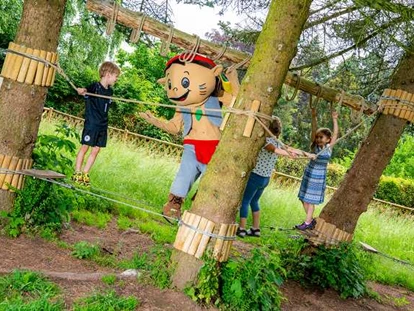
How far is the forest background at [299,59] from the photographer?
181 inches

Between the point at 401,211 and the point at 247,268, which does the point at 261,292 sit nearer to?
the point at 247,268

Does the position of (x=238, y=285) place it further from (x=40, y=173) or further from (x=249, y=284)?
(x=40, y=173)

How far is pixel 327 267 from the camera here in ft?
16.2

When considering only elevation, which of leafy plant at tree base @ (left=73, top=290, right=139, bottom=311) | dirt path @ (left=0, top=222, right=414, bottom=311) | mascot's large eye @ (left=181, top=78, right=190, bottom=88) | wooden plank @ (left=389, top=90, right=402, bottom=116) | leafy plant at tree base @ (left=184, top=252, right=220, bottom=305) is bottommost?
dirt path @ (left=0, top=222, right=414, bottom=311)

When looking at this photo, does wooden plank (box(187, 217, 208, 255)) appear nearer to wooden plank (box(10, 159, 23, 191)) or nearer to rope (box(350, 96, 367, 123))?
wooden plank (box(10, 159, 23, 191))

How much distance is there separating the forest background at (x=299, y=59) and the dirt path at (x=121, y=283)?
6.19 feet

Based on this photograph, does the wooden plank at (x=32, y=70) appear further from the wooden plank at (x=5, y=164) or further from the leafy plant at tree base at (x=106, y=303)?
the leafy plant at tree base at (x=106, y=303)

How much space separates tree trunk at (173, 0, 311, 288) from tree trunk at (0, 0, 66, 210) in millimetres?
1772

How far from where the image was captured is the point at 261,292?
3166 millimetres

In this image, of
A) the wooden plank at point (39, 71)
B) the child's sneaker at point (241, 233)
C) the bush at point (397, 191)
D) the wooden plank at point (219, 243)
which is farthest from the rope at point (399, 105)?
the bush at point (397, 191)

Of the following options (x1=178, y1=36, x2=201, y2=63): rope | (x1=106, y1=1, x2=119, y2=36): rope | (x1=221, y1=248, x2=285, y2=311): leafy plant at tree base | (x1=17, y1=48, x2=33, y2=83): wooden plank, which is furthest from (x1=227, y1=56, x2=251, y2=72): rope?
(x1=17, y1=48, x2=33, y2=83): wooden plank

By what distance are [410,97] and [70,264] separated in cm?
363

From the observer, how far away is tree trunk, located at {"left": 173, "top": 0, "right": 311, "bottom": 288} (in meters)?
3.14

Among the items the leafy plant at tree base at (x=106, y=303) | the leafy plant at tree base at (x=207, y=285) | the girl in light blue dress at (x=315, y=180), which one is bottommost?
the leafy plant at tree base at (x=106, y=303)
